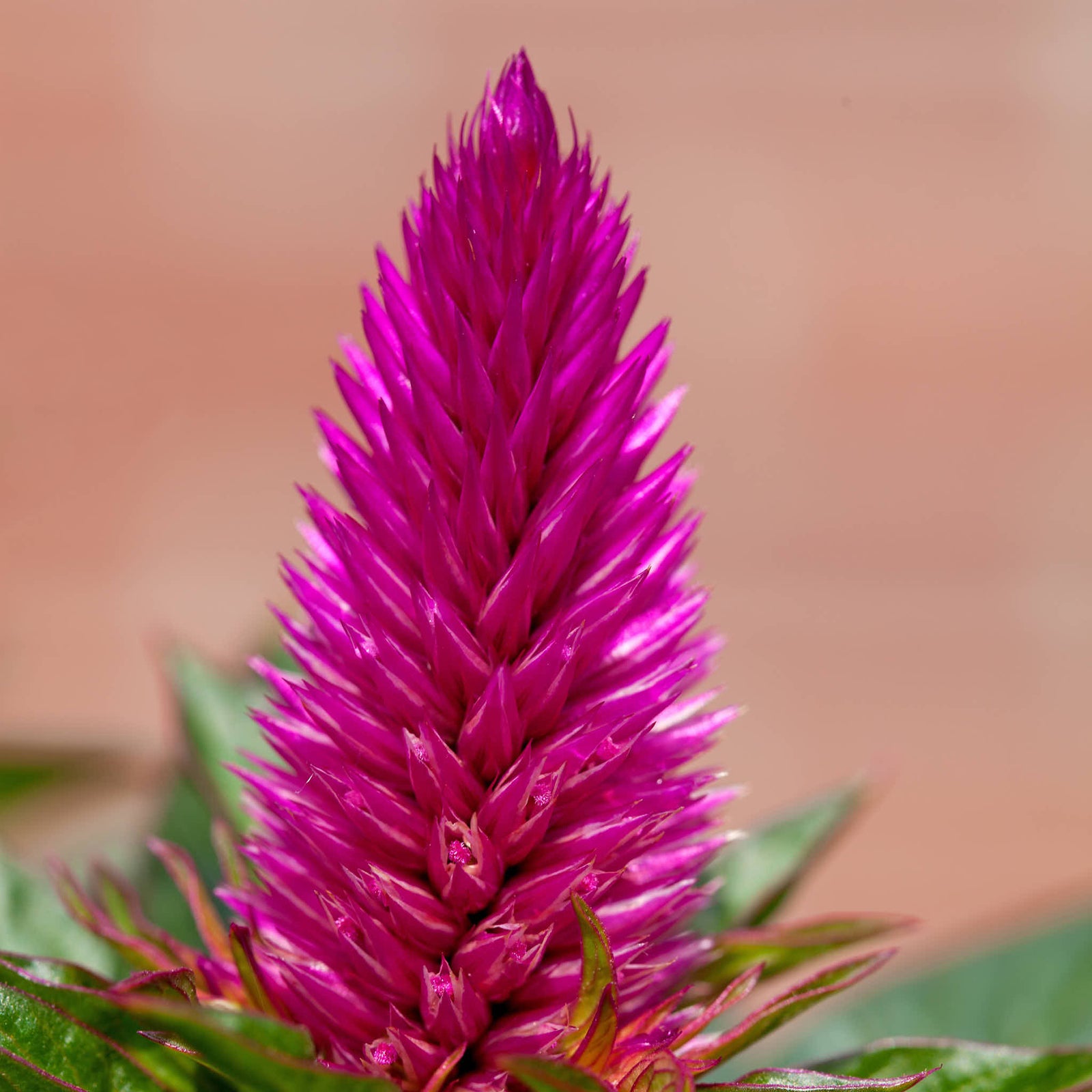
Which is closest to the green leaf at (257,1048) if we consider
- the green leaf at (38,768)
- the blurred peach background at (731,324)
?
the green leaf at (38,768)

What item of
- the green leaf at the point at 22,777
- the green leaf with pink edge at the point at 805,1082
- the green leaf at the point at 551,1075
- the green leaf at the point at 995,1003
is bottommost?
the green leaf at the point at 995,1003

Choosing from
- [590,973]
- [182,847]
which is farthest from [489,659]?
[182,847]

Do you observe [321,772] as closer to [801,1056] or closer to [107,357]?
[801,1056]

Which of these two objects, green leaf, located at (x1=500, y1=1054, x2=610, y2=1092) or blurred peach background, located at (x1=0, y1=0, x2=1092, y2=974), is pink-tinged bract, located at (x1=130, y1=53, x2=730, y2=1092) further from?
blurred peach background, located at (x1=0, y1=0, x2=1092, y2=974)

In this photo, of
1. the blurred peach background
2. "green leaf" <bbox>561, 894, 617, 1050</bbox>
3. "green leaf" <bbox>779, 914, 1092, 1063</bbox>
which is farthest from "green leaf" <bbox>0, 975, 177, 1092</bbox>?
the blurred peach background

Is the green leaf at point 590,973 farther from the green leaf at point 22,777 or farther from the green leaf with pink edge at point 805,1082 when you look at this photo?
the green leaf at point 22,777
